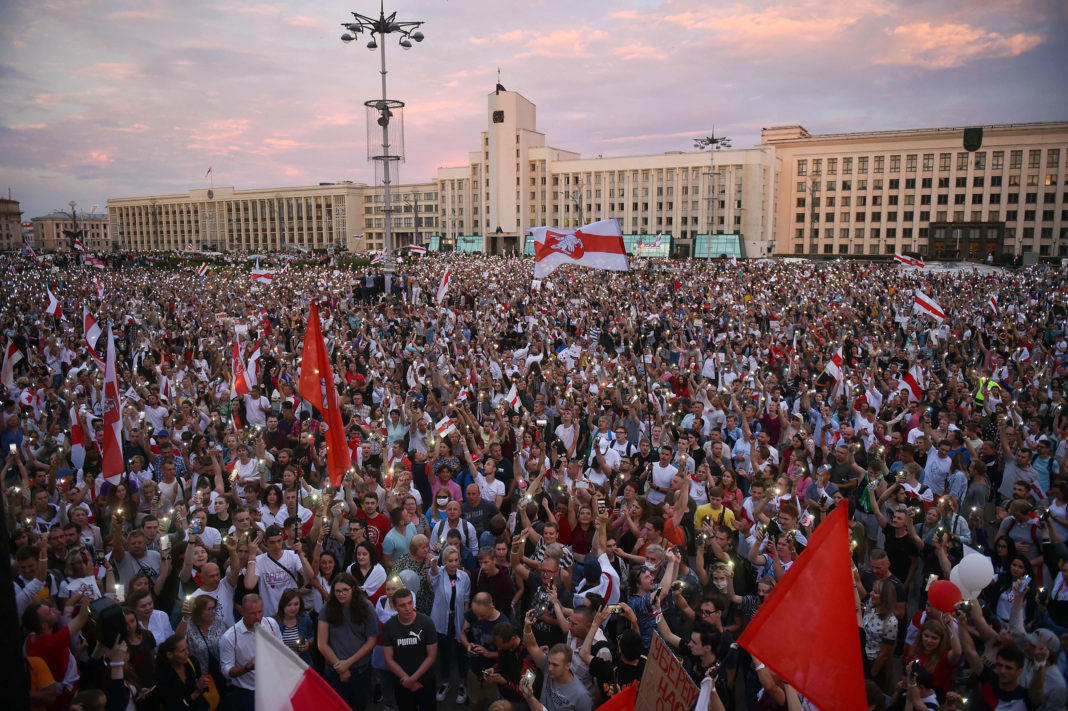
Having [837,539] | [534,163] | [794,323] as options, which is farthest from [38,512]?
[534,163]

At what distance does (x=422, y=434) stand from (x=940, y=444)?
6228 millimetres

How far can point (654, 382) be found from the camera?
39.0 ft

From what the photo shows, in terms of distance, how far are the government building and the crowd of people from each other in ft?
193

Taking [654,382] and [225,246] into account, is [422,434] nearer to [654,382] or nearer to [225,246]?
[654,382]

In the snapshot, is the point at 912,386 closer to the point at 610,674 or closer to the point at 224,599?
the point at 610,674

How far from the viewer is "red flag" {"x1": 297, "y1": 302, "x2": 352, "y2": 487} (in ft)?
20.0

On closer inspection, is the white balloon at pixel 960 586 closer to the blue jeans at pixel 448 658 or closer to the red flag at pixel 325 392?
the blue jeans at pixel 448 658

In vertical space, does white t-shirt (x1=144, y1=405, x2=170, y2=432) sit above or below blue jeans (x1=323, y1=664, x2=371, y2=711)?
above

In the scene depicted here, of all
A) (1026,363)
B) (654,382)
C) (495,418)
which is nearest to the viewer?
(495,418)

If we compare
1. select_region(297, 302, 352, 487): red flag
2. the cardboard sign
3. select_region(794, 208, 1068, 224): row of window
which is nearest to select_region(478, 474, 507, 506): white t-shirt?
select_region(297, 302, 352, 487): red flag

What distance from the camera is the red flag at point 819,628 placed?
3.38m

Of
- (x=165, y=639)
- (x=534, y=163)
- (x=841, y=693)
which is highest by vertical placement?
(x=534, y=163)

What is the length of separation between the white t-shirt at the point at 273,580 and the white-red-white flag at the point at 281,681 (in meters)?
2.13

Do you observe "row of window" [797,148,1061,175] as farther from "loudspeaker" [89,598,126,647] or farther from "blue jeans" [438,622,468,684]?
"loudspeaker" [89,598,126,647]
